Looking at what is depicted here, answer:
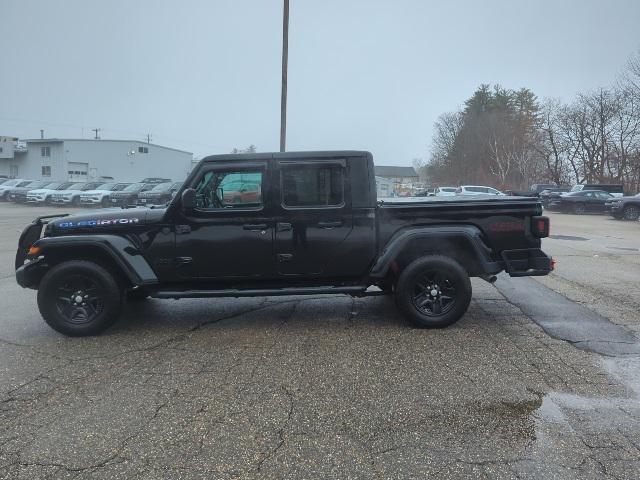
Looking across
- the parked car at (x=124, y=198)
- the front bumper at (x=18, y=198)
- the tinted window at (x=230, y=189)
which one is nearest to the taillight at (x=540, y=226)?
the tinted window at (x=230, y=189)

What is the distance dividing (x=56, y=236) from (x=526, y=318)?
17.7 feet

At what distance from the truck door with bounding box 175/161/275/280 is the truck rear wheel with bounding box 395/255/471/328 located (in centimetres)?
147

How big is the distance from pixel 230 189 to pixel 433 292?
2.46 m

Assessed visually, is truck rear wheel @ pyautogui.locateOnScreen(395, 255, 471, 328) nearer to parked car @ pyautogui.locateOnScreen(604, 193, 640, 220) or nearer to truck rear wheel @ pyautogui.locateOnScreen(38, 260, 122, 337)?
truck rear wheel @ pyautogui.locateOnScreen(38, 260, 122, 337)

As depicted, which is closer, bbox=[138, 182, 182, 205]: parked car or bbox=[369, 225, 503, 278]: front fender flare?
bbox=[369, 225, 503, 278]: front fender flare

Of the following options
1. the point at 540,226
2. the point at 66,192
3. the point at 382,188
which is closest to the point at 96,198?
the point at 66,192

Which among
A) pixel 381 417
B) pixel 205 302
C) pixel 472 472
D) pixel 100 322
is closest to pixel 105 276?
pixel 100 322

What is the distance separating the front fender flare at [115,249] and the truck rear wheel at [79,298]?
0.18 m

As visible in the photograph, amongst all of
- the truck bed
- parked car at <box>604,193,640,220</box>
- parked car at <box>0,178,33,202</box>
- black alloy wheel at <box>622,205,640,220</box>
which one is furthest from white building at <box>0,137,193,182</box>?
the truck bed

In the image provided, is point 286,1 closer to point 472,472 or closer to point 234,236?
point 234,236

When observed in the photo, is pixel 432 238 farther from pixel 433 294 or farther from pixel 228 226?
pixel 228 226

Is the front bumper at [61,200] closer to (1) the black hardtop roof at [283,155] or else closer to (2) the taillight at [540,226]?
(1) the black hardtop roof at [283,155]

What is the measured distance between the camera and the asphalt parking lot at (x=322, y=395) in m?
2.97

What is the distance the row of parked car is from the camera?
28.2m
